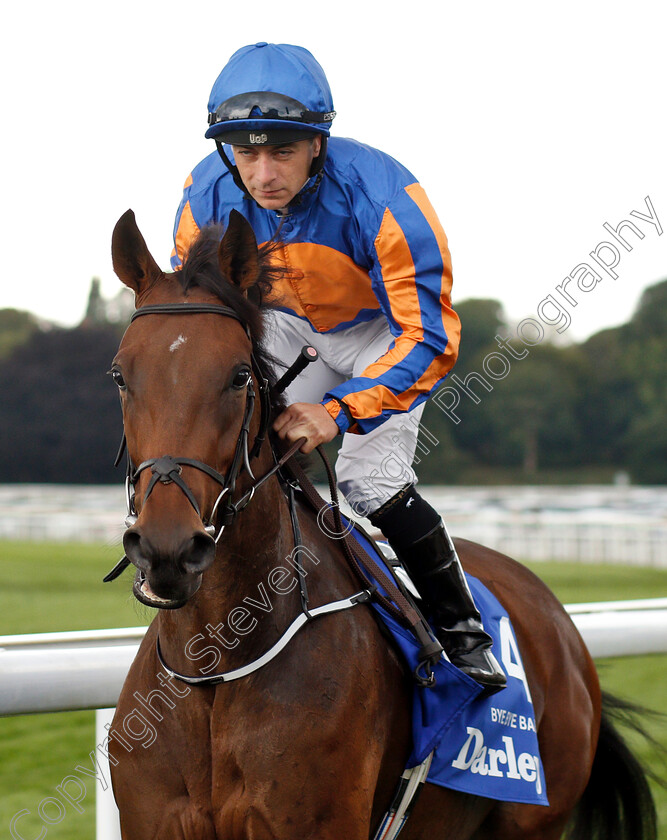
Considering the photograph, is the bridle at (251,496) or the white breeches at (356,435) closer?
the bridle at (251,496)

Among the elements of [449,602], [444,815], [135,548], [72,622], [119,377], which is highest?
[119,377]

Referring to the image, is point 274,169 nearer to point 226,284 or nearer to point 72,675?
point 226,284

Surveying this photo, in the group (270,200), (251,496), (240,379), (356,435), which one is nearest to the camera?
(240,379)

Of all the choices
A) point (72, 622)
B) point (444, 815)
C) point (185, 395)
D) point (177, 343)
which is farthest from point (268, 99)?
point (72, 622)

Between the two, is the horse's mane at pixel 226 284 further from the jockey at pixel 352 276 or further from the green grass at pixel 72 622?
the green grass at pixel 72 622

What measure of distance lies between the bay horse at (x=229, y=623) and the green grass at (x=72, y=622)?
0.25 m

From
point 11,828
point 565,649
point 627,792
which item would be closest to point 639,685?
point 627,792

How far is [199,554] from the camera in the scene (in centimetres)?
177

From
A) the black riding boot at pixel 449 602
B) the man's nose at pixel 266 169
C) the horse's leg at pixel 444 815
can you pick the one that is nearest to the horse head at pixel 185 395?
the man's nose at pixel 266 169

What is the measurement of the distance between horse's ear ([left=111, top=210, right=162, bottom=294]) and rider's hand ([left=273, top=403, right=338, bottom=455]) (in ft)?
1.45

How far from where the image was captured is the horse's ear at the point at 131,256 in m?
2.12

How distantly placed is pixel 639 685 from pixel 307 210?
19.2 ft

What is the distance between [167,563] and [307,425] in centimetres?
62

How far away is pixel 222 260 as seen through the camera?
2.14 m
